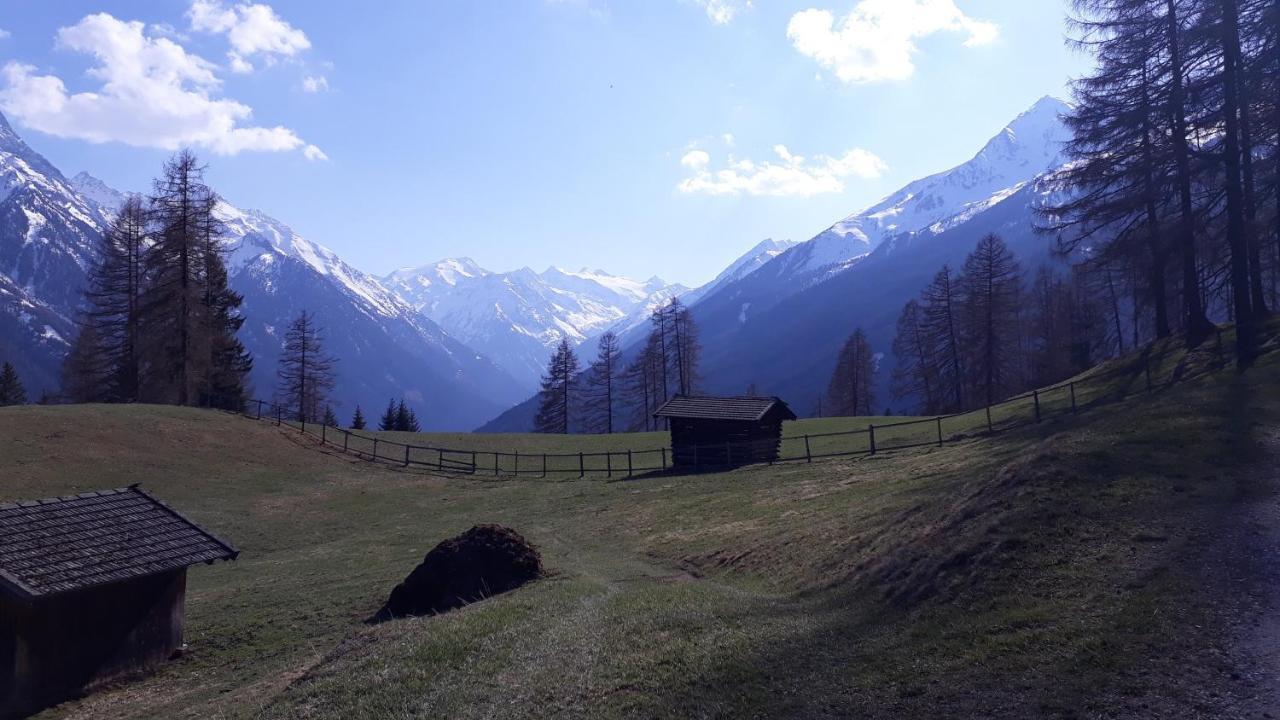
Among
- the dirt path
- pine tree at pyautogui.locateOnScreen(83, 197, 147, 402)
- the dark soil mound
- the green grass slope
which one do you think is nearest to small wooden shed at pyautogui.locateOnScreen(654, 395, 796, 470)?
the green grass slope

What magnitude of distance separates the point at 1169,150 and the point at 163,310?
55.3m

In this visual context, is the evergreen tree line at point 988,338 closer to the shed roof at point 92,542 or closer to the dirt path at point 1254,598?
the dirt path at point 1254,598

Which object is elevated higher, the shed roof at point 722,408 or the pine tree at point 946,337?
the pine tree at point 946,337

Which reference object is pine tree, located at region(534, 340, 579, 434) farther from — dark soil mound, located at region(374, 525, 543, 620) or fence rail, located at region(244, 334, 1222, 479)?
dark soil mound, located at region(374, 525, 543, 620)

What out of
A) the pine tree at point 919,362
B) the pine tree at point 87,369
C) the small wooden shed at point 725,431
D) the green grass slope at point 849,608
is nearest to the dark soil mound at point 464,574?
the green grass slope at point 849,608

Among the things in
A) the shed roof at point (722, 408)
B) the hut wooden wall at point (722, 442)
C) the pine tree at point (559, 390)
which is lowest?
the hut wooden wall at point (722, 442)

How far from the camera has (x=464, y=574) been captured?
18766 mm

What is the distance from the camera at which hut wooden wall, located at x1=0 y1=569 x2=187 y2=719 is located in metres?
16.4

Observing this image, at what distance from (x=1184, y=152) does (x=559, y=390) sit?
56551mm

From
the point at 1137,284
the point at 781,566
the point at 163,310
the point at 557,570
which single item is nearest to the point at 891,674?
the point at 781,566

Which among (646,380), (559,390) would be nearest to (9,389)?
(559,390)

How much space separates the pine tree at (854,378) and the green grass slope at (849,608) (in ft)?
157

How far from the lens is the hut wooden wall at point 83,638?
53.9 feet

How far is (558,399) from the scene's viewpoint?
78438 millimetres
